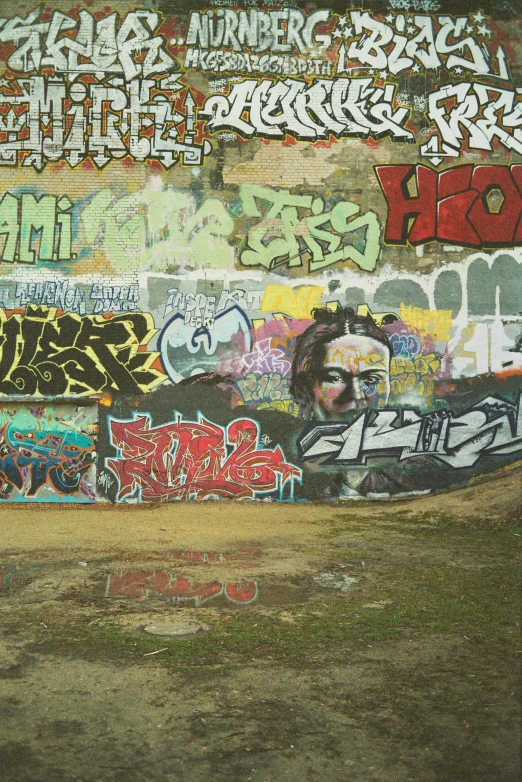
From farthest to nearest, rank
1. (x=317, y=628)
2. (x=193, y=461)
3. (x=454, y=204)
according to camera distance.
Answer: (x=454, y=204) < (x=193, y=461) < (x=317, y=628)

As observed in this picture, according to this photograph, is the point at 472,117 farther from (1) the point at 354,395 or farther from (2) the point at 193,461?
(2) the point at 193,461

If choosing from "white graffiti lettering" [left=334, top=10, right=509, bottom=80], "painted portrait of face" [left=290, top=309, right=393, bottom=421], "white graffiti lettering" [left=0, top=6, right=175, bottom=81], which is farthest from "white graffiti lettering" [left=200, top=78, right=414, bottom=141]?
"painted portrait of face" [left=290, top=309, right=393, bottom=421]

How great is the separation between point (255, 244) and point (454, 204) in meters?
3.74

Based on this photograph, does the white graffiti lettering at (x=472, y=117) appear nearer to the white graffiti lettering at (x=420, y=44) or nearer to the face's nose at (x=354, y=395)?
the white graffiti lettering at (x=420, y=44)

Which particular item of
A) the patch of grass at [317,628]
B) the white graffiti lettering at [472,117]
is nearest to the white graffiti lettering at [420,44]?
the white graffiti lettering at [472,117]

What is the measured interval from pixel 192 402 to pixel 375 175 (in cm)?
532

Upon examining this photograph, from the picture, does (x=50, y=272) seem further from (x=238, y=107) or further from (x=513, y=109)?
(x=513, y=109)

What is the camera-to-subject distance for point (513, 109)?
15523 millimetres

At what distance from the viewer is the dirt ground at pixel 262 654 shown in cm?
558

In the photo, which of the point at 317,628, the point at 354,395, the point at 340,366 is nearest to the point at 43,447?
the point at 340,366

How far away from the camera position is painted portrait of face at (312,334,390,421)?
50.9ft

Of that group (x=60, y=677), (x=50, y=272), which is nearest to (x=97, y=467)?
(x=50, y=272)

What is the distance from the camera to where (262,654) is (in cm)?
748

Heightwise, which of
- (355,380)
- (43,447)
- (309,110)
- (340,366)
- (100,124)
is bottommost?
(43,447)
